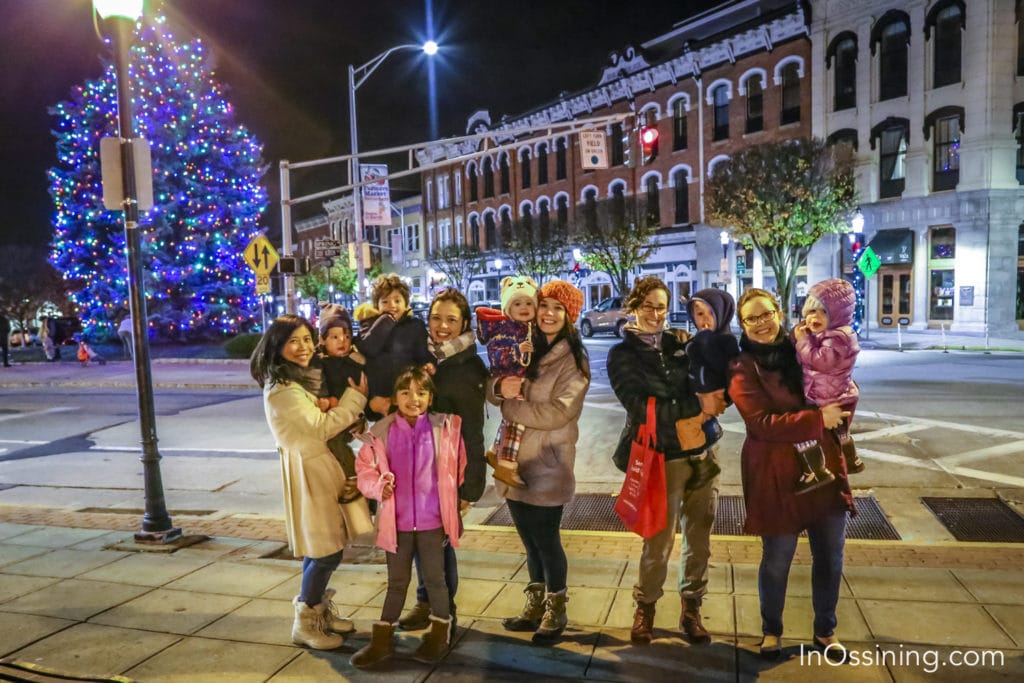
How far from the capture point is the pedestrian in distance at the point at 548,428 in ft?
13.3

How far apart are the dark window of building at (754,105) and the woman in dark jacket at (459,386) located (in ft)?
107

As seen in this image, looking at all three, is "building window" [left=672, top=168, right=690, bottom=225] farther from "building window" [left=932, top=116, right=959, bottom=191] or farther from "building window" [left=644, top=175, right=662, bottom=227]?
"building window" [left=932, top=116, right=959, bottom=191]

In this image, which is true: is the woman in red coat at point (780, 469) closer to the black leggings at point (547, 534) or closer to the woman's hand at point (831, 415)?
the woman's hand at point (831, 415)

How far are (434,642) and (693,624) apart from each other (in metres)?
1.40

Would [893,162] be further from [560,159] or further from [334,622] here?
[334,622]

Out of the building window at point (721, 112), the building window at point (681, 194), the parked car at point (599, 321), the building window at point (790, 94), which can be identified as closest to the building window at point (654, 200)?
the building window at point (681, 194)

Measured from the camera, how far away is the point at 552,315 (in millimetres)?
4109

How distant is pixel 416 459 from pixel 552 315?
108 cm

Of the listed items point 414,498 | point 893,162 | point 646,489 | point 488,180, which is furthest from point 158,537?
point 488,180

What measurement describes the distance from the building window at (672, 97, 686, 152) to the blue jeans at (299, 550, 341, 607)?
36125 mm

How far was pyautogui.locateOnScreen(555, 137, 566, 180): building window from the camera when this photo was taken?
43.7m

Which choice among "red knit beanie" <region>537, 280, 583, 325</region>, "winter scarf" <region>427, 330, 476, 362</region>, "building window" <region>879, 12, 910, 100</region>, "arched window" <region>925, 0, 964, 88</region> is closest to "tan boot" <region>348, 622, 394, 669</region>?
"winter scarf" <region>427, 330, 476, 362</region>

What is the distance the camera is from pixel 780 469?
12.3ft

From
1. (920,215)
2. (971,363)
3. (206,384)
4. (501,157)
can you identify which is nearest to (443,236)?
(501,157)
